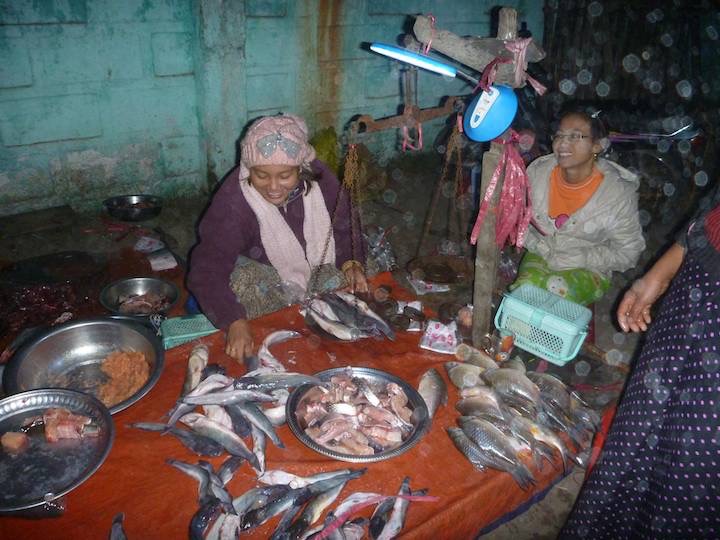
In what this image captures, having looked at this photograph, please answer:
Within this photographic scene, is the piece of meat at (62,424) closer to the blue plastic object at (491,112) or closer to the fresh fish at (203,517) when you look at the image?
the fresh fish at (203,517)

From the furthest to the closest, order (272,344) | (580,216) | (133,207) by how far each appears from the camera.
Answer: (133,207) < (580,216) < (272,344)

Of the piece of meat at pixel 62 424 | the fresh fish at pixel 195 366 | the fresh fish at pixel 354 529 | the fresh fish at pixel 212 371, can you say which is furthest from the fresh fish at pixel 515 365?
the piece of meat at pixel 62 424

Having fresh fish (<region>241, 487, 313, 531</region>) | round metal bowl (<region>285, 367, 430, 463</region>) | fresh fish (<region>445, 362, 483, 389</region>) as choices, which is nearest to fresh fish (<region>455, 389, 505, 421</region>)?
fresh fish (<region>445, 362, 483, 389</region>)

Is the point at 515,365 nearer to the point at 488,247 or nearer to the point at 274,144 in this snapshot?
the point at 488,247

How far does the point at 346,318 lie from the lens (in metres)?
2.96

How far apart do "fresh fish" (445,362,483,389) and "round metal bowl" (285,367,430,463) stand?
0.94 ft

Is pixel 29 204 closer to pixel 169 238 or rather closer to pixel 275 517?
pixel 169 238

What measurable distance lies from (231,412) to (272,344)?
61cm

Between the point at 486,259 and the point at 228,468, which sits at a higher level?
the point at 486,259

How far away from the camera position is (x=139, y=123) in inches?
234

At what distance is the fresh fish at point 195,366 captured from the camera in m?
Result: 2.47

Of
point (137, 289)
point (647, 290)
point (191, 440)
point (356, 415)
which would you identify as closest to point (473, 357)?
point (356, 415)

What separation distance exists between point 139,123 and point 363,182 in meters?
3.10

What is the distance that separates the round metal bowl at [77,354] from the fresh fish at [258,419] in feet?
1.70
